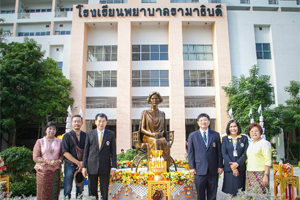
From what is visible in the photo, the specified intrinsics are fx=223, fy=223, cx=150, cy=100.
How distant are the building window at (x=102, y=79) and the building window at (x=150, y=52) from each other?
8.25 feet

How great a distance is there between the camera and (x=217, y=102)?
1914 cm

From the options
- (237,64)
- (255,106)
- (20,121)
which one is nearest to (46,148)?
(255,106)

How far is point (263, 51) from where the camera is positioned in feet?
66.3

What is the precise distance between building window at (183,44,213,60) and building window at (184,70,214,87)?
1.31 meters

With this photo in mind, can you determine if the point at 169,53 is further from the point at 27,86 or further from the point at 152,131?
the point at 152,131

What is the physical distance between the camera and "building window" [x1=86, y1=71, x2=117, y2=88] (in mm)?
20000

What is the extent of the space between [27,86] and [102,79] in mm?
6340

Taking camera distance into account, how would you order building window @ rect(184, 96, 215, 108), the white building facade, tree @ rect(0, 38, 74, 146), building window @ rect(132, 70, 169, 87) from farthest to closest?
building window @ rect(132, 70, 169, 87) < building window @ rect(184, 96, 215, 108) < the white building facade < tree @ rect(0, 38, 74, 146)

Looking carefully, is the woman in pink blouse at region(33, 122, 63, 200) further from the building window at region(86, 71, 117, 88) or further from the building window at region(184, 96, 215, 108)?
the building window at region(184, 96, 215, 108)

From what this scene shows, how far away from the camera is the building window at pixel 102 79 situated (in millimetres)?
20000

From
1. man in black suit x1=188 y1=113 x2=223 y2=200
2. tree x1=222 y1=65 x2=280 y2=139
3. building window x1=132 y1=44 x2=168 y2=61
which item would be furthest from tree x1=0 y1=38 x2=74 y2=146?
man in black suit x1=188 y1=113 x2=223 y2=200

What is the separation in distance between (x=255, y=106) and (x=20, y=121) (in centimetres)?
1822

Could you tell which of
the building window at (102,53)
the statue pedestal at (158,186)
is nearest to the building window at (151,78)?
the building window at (102,53)

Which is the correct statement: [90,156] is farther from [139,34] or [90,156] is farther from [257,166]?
[139,34]
